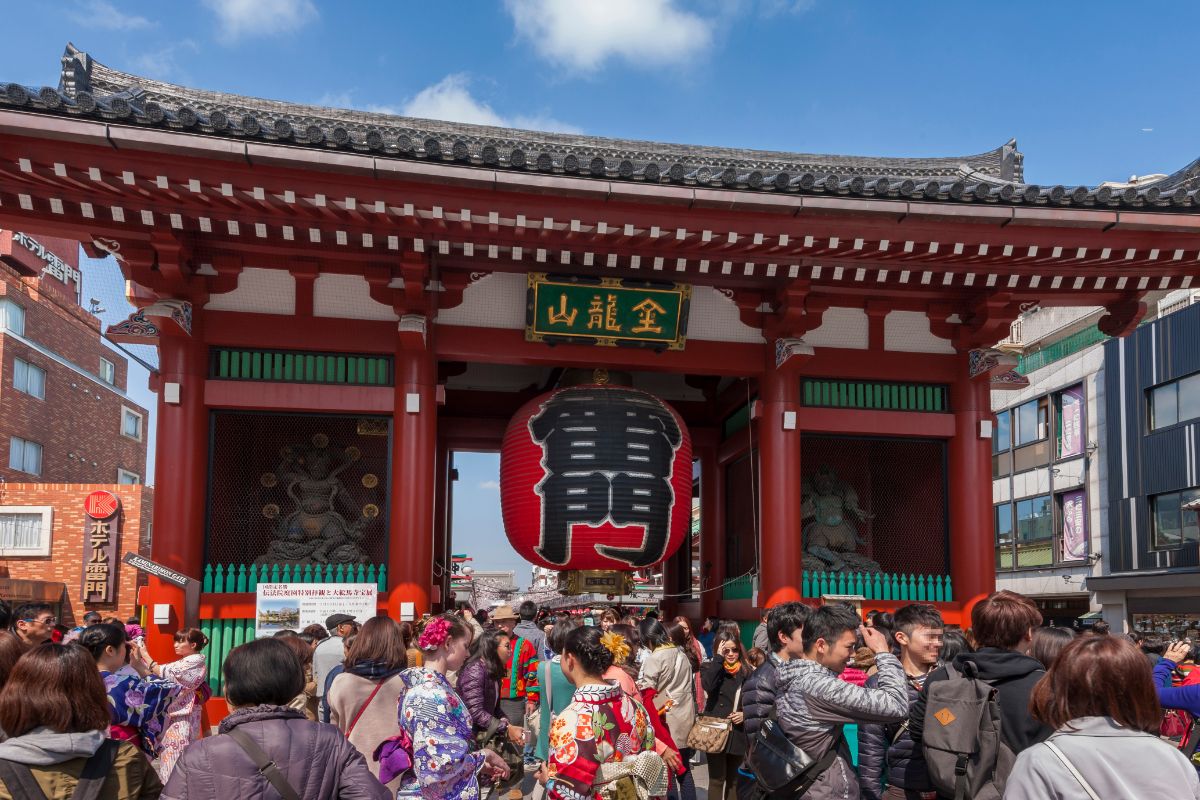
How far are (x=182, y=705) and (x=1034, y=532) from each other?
31612 mm

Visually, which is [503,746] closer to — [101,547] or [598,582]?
[598,582]

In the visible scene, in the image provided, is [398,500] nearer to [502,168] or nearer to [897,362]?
[502,168]

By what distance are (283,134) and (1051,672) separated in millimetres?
7494

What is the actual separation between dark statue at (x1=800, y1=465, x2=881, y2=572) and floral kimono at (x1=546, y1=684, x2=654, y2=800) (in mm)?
7960

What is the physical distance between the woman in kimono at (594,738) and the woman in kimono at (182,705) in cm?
229

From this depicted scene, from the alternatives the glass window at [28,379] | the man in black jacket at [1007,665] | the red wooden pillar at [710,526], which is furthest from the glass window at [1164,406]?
the glass window at [28,379]

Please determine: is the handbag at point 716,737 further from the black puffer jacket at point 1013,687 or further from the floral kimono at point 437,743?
the black puffer jacket at point 1013,687

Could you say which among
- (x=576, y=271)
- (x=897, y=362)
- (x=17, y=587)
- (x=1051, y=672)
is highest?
(x=576, y=271)

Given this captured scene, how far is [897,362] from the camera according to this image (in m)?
11.6

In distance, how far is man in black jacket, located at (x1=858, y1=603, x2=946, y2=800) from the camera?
4234 mm

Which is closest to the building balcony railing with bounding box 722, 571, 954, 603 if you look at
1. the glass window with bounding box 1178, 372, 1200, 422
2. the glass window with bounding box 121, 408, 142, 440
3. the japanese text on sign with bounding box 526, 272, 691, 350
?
the japanese text on sign with bounding box 526, 272, 691, 350

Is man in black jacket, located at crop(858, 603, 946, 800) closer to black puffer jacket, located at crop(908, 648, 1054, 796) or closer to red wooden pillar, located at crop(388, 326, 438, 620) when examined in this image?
black puffer jacket, located at crop(908, 648, 1054, 796)

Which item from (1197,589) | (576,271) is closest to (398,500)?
(576,271)

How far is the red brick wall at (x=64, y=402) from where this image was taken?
30484 millimetres
